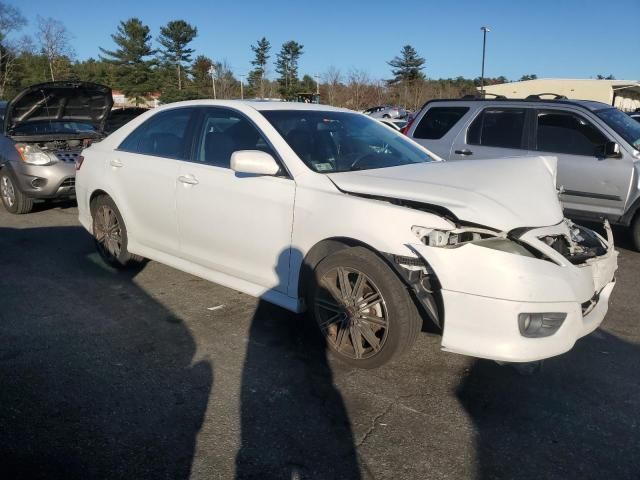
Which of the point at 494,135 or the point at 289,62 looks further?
the point at 289,62

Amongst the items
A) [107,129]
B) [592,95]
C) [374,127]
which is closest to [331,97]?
[592,95]

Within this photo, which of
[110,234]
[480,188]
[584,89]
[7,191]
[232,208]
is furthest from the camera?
[584,89]

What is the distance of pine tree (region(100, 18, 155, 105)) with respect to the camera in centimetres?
6012

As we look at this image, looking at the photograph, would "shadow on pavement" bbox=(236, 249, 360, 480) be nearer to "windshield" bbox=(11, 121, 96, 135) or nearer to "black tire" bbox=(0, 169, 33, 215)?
"black tire" bbox=(0, 169, 33, 215)

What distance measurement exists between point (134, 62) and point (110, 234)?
6266 centimetres

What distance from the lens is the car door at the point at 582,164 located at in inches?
249

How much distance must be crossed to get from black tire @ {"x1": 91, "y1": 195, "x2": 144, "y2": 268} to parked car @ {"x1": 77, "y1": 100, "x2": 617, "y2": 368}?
194 mm

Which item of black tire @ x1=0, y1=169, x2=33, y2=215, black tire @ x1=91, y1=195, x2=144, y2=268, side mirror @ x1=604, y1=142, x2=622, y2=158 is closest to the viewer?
black tire @ x1=91, y1=195, x2=144, y2=268

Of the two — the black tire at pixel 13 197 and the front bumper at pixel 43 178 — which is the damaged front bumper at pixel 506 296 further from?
the black tire at pixel 13 197

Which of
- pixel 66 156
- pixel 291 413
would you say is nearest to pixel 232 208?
pixel 291 413

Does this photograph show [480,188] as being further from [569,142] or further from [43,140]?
[43,140]

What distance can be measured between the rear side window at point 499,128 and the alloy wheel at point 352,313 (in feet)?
15.1

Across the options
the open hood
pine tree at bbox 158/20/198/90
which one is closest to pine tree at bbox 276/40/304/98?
pine tree at bbox 158/20/198/90

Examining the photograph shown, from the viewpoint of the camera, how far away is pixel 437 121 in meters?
7.75
